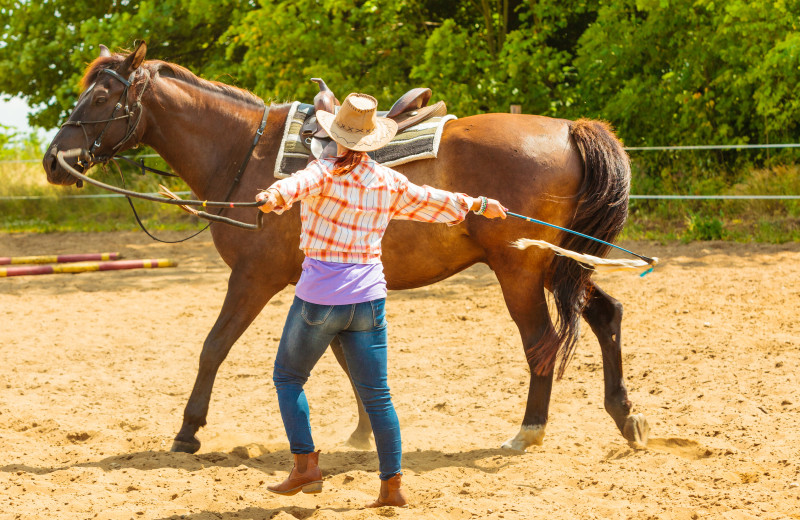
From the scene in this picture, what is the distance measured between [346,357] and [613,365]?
1925mm

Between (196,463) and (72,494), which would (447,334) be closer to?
(196,463)

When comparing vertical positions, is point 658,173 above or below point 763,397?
above

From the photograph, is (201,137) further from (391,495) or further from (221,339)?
(391,495)

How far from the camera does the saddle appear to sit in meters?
4.60

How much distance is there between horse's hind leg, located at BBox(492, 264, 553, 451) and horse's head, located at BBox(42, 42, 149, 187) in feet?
7.65

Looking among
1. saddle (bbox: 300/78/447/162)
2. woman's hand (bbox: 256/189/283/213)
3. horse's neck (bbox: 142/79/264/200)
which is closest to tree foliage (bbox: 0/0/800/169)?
saddle (bbox: 300/78/447/162)

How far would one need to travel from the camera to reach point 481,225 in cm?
454

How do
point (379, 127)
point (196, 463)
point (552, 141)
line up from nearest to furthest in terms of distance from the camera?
point (379, 127)
point (196, 463)
point (552, 141)

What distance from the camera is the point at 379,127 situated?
347cm

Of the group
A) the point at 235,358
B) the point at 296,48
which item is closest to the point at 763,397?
the point at 235,358

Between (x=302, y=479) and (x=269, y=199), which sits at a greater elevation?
(x=269, y=199)

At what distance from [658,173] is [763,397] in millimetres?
8610

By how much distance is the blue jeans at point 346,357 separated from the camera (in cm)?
340

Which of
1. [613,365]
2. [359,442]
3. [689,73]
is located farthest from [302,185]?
[689,73]
